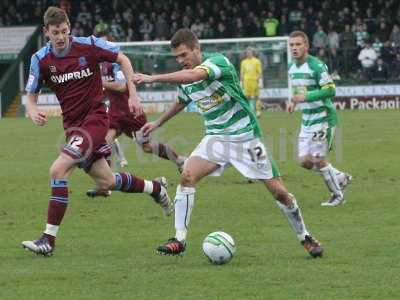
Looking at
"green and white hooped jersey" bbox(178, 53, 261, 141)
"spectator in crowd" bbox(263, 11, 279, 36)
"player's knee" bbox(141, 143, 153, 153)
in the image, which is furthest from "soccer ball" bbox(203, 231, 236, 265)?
"spectator in crowd" bbox(263, 11, 279, 36)

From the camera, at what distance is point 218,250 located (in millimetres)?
8594

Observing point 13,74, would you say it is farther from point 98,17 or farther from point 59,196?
point 59,196

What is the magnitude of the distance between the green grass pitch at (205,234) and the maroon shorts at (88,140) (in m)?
0.84

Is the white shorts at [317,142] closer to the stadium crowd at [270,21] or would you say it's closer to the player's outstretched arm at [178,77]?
the player's outstretched arm at [178,77]

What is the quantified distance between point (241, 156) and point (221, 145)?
21 centimetres

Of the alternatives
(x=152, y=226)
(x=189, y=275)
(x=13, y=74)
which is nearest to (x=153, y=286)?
(x=189, y=275)

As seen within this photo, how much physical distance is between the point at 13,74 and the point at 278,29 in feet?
35.1

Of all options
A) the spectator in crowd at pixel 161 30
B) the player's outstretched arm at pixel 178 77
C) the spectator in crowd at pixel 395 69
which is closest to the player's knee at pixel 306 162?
the player's outstretched arm at pixel 178 77

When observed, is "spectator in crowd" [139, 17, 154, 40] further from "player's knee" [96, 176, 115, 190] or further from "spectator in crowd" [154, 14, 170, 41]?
"player's knee" [96, 176, 115, 190]

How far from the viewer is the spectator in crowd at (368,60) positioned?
3691 cm

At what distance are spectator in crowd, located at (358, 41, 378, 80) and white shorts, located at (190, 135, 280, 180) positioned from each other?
93.3 ft

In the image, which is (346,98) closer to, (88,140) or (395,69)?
(395,69)

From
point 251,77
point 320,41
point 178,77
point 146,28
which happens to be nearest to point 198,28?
point 146,28

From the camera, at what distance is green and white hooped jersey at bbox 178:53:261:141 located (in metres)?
8.98
